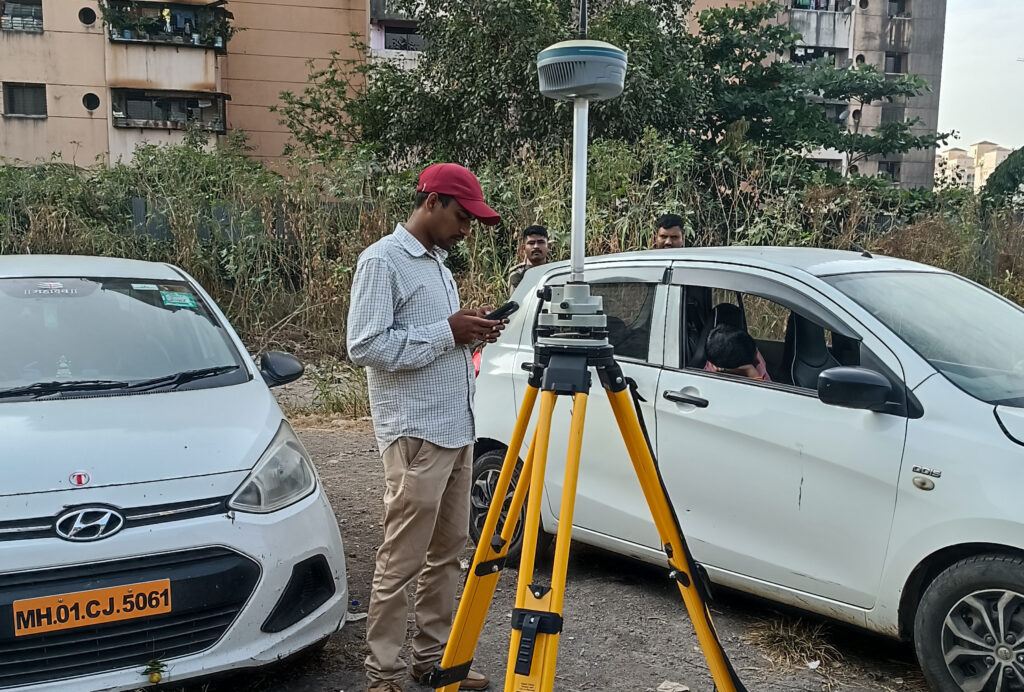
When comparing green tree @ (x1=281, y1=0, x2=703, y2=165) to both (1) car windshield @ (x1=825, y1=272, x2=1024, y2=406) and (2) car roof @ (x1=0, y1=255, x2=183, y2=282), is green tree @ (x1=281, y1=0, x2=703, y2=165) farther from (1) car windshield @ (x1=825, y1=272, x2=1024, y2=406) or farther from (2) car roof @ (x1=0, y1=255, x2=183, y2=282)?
(1) car windshield @ (x1=825, y1=272, x2=1024, y2=406)

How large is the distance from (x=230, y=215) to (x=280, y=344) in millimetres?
2225

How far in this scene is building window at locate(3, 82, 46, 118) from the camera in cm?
2714

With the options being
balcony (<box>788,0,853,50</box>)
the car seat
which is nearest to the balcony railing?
balcony (<box>788,0,853,50</box>)

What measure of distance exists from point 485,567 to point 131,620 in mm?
1172

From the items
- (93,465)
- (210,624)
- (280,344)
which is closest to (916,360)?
(210,624)

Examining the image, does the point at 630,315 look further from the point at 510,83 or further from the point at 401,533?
the point at 510,83

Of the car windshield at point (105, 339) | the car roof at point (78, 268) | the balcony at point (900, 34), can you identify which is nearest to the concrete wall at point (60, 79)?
the car roof at point (78, 268)

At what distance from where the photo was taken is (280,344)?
34.6 feet

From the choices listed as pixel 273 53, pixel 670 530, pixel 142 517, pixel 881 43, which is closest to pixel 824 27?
pixel 881 43

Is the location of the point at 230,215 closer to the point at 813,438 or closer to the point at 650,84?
the point at 650,84

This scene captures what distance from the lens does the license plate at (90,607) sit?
2.57 meters

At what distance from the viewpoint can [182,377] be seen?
3.65 metres

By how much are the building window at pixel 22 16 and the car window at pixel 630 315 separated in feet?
94.7

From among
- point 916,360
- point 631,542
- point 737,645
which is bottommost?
point 737,645
